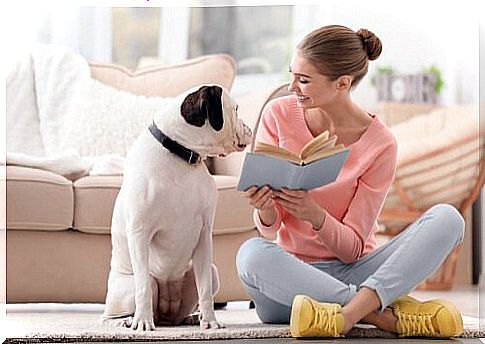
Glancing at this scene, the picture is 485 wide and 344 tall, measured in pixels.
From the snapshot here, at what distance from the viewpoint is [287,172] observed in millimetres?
2018

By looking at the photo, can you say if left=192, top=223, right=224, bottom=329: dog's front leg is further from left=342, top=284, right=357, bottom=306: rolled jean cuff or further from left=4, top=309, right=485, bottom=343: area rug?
left=342, top=284, right=357, bottom=306: rolled jean cuff

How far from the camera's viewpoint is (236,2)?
4625 mm

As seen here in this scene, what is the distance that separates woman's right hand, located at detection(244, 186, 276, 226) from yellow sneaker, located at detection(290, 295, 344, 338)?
0.72 ft

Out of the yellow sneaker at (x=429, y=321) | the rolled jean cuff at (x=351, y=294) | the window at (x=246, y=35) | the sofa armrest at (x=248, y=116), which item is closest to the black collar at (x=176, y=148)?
the rolled jean cuff at (x=351, y=294)

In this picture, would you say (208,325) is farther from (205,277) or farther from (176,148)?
(176,148)

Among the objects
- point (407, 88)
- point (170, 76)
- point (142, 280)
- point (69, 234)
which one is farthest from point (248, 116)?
point (407, 88)

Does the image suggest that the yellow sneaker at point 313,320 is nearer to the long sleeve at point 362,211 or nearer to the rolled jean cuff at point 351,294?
the rolled jean cuff at point 351,294

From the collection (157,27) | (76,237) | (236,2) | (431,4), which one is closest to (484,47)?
→ (431,4)

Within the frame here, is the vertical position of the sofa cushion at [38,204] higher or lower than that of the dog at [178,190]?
lower

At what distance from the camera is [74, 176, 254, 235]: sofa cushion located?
281 centimetres

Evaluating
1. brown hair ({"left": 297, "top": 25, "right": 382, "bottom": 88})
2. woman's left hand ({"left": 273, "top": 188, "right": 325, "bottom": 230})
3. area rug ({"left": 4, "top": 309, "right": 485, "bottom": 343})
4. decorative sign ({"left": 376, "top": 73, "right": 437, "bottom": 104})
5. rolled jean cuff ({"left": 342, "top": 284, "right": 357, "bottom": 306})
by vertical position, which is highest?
brown hair ({"left": 297, "top": 25, "right": 382, "bottom": 88})

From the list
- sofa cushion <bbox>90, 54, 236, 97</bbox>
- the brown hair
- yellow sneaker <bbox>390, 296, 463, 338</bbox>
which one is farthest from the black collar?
sofa cushion <bbox>90, 54, 236, 97</bbox>

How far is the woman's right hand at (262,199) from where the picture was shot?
2.08m

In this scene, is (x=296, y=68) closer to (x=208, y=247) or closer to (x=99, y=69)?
(x=208, y=247)
